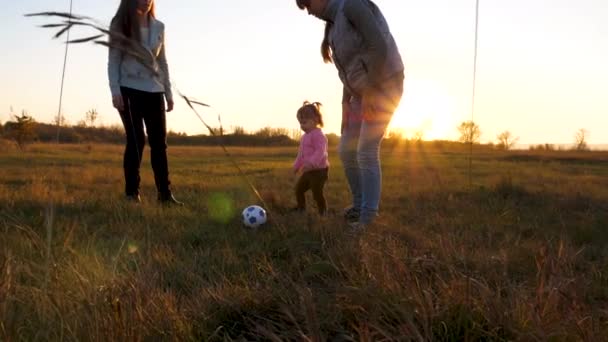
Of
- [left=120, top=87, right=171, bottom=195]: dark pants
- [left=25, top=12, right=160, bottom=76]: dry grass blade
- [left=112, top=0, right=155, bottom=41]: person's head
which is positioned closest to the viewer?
[left=25, top=12, right=160, bottom=76]: dry grass blade

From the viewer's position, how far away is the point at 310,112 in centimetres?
571

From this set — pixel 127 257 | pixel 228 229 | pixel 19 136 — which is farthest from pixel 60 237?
pixel 19 136

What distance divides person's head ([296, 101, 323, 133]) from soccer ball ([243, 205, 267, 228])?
1.52 metres

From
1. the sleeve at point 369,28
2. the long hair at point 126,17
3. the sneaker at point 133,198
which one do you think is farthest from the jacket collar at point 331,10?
the sneaker at point 133,198

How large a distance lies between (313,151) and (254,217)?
147 cm

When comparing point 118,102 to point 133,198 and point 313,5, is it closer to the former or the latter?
point 133,198

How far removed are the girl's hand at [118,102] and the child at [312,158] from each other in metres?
1.74

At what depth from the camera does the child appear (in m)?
5.55

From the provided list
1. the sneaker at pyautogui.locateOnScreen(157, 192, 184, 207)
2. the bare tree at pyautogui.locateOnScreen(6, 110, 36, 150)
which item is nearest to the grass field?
the sneaker at pyautogui.locateOnScreen(157, 192, 184, 207)

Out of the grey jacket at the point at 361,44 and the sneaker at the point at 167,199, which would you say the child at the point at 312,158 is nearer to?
the sneaker at the point at 167,199

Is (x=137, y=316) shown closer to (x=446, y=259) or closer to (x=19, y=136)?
(x=446, y=259)

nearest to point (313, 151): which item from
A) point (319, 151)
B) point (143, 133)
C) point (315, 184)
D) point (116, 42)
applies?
point (319, 151)

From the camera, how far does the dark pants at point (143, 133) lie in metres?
5.32

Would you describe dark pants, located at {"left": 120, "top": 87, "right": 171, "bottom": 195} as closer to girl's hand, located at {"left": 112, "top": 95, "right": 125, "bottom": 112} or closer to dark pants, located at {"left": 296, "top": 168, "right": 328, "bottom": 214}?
girl's hand, located at {"left": 112, "top": 95, "right": 125, "bottom": 112}
